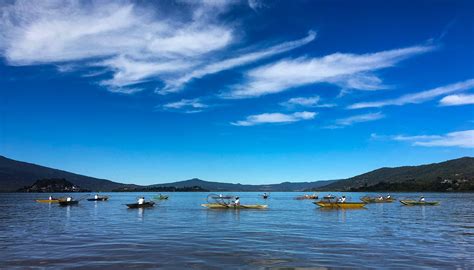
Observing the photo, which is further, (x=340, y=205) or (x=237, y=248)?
(x=340, y=205)

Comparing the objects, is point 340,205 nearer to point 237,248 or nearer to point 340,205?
point 340,205

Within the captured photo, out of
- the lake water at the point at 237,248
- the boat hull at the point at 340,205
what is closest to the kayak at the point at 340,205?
the boat hull at the point at 340,205

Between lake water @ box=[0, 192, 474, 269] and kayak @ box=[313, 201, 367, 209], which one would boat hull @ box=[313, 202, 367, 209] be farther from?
lake water @ box=[0, 192, 474, 269]

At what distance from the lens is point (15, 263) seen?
76.3 feet

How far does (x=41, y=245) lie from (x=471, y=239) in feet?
113

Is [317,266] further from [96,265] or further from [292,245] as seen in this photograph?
[96,265]

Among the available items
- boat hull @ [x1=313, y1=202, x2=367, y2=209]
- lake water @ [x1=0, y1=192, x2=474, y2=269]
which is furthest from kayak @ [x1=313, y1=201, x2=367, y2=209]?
lake water @ [x1=0, y1=192, x2=474, y2=269]

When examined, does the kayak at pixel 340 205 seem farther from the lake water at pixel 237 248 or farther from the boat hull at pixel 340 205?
the lake water at pixel 237 248

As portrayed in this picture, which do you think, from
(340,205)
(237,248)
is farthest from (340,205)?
(237,248)

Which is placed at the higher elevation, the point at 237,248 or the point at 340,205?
the point at 340,205

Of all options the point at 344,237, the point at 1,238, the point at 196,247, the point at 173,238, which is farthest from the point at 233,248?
the point at 1,238

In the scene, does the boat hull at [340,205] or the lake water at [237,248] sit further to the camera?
the boat hull at [340,205]

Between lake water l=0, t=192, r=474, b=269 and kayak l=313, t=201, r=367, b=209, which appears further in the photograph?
kayak l=313, t=201, r=367, b=209

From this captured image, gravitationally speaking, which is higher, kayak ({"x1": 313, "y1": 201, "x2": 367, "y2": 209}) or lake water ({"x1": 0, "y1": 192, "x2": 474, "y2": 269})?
kayak ({"x1": 313, "y1": 201, "x2": 367, "y2": 209})
